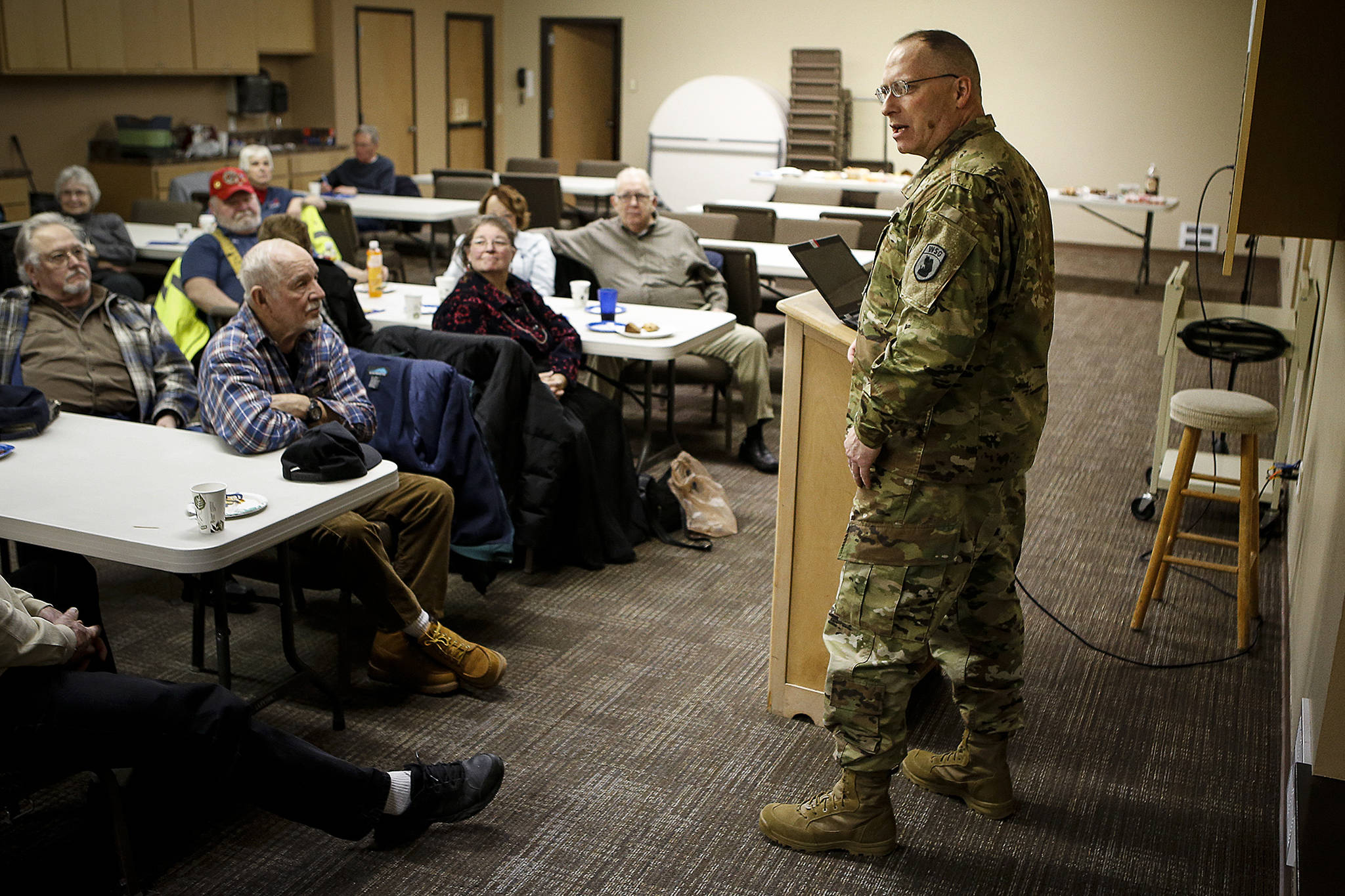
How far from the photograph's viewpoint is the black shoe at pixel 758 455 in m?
4.90

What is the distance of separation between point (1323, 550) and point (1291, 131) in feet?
3.00

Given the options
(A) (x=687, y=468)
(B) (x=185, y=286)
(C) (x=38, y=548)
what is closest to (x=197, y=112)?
(B) (x=185, y=286)

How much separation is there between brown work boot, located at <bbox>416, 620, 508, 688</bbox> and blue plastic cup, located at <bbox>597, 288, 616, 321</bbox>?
1820 mm

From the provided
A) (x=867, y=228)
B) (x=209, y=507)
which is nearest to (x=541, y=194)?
(x=867, y=228)

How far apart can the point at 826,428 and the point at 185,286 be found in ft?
9.28

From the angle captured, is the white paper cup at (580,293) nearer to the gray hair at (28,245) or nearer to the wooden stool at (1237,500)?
the gray hair at (28,245)

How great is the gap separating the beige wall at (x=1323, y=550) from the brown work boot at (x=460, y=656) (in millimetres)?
1864

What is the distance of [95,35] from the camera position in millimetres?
9023

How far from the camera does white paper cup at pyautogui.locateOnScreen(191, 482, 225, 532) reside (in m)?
2.21

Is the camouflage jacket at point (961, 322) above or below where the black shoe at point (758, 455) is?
above

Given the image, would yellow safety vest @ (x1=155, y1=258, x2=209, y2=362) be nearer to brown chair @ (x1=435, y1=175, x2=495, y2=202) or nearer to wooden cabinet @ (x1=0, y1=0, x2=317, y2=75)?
brown chair @ (x1=435, y1=175, x2=495, y2=202)

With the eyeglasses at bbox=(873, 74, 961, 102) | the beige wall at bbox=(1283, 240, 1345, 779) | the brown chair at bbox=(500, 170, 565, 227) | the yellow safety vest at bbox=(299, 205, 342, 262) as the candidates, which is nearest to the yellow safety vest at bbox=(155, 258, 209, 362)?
the yellow safety vest at bbox=(299, 205, 342, 262)

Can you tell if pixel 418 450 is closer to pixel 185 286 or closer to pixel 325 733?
pixel 325 733

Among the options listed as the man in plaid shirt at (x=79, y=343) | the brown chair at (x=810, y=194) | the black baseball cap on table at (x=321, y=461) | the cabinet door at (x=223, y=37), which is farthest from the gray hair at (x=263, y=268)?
the cabinet door at (x=223, y=37)
